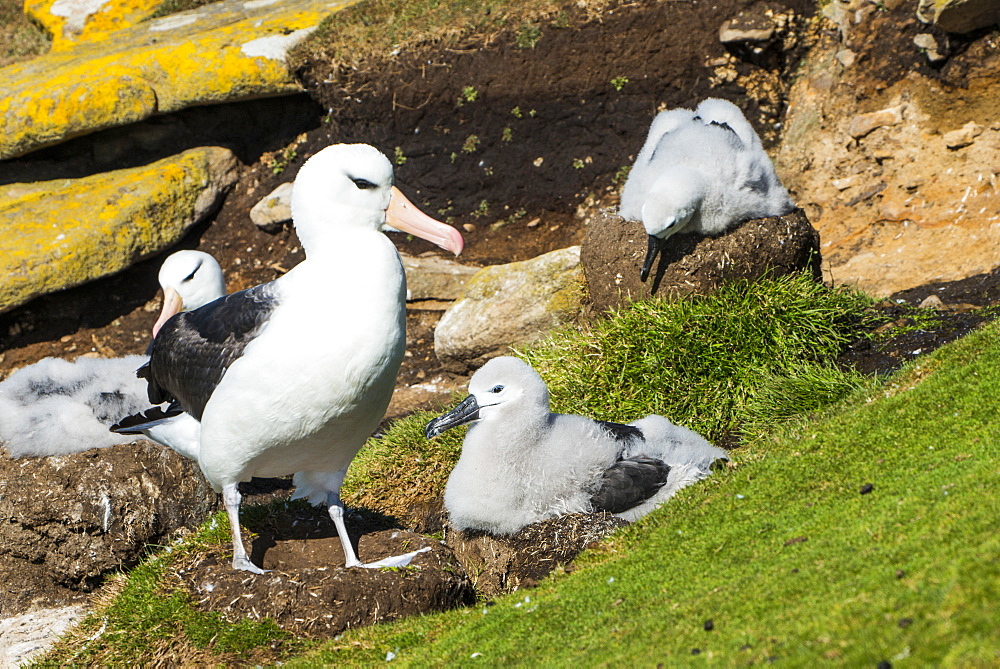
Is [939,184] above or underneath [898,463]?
underneath

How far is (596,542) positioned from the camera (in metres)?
4.95

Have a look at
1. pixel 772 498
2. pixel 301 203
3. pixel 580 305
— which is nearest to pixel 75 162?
pixel 580 305

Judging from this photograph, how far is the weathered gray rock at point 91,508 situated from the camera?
604 cm

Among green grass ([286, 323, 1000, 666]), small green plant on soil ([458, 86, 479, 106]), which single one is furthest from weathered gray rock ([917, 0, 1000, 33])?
green grass ([286, 323, 1000, 666])

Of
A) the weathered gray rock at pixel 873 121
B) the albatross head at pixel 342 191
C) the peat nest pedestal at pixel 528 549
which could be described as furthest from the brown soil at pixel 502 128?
the albatross head at pixel 342 191

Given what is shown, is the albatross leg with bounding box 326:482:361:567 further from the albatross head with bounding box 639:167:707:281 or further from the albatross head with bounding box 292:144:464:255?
the albatross head with bounding box 639:167:707:281

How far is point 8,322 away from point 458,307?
574 cm

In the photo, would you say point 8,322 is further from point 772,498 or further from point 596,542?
point 772,498

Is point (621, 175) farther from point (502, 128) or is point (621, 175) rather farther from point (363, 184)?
point (363, 184)

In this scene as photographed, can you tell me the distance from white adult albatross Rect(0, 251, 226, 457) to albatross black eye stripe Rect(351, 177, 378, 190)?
81.5 inches

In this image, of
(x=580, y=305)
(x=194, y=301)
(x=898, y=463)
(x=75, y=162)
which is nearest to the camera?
(x=898, y=463)

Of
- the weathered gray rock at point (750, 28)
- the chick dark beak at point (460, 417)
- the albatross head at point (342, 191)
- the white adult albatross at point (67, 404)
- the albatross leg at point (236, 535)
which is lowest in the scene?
the white adult albatross at point (67, 404)

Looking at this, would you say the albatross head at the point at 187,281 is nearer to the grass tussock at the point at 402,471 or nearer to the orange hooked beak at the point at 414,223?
the grass tussock at the point at 402,471

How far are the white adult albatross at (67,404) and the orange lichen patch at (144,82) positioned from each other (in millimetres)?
6159
